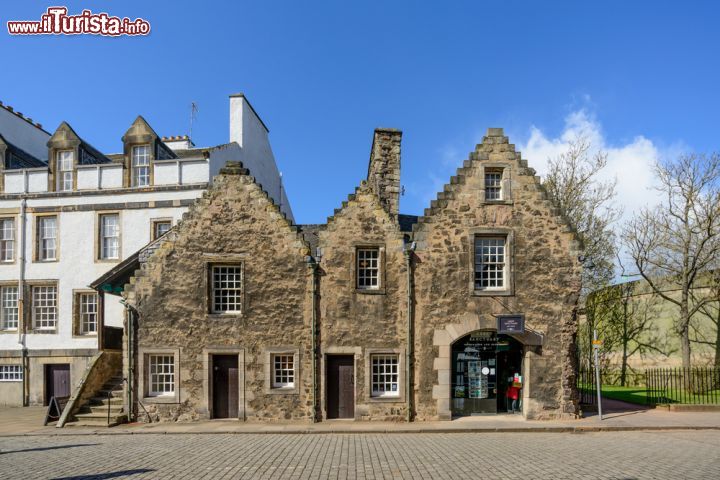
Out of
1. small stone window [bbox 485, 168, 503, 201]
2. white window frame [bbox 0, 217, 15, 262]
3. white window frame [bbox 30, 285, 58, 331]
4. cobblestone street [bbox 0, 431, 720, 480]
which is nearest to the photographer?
cobblestone street [bbox 0, 431, 720, 480]

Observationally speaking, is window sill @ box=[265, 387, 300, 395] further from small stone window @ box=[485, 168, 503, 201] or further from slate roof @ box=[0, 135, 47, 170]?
slate roof @ box=[0, 135, 47, 170]

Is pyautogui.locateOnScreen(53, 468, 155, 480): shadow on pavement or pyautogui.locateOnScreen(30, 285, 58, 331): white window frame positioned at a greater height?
pyautogui.locateOnScreen(30, 285, 58, 331): white window frame

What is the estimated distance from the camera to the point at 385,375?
17766 millimetres

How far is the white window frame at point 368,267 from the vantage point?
17969 millimetres

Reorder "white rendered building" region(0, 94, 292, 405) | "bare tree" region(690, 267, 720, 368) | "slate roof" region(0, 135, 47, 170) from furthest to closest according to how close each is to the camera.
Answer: "bare tree" region(690, 267, 720, 368) < "slate roof" region(0, 135, 47, 170) < "white rendered building" region(0, 94, 292, 405)

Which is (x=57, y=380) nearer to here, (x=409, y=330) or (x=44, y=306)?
(x=44, y=306)

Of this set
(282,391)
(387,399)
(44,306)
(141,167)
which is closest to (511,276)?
(387,399)

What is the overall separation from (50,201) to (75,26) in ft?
28.3

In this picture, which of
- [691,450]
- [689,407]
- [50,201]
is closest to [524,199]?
[691,450]

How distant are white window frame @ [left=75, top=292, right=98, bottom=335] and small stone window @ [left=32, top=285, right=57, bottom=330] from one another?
1.31 metres

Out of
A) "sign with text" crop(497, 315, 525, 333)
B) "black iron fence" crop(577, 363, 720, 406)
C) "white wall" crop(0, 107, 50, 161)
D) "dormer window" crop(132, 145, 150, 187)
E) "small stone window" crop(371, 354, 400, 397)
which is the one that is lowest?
"black iron fence" crop(577, 363, 720, 406)

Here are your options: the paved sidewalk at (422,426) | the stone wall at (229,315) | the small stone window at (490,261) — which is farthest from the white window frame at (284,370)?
the small stone window at (490,261)

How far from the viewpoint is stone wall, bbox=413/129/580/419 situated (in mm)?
17500

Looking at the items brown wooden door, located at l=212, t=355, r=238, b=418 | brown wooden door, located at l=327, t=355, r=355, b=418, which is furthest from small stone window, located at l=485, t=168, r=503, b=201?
brown wooden door, located at l=212, t=355, r=238, b=418
